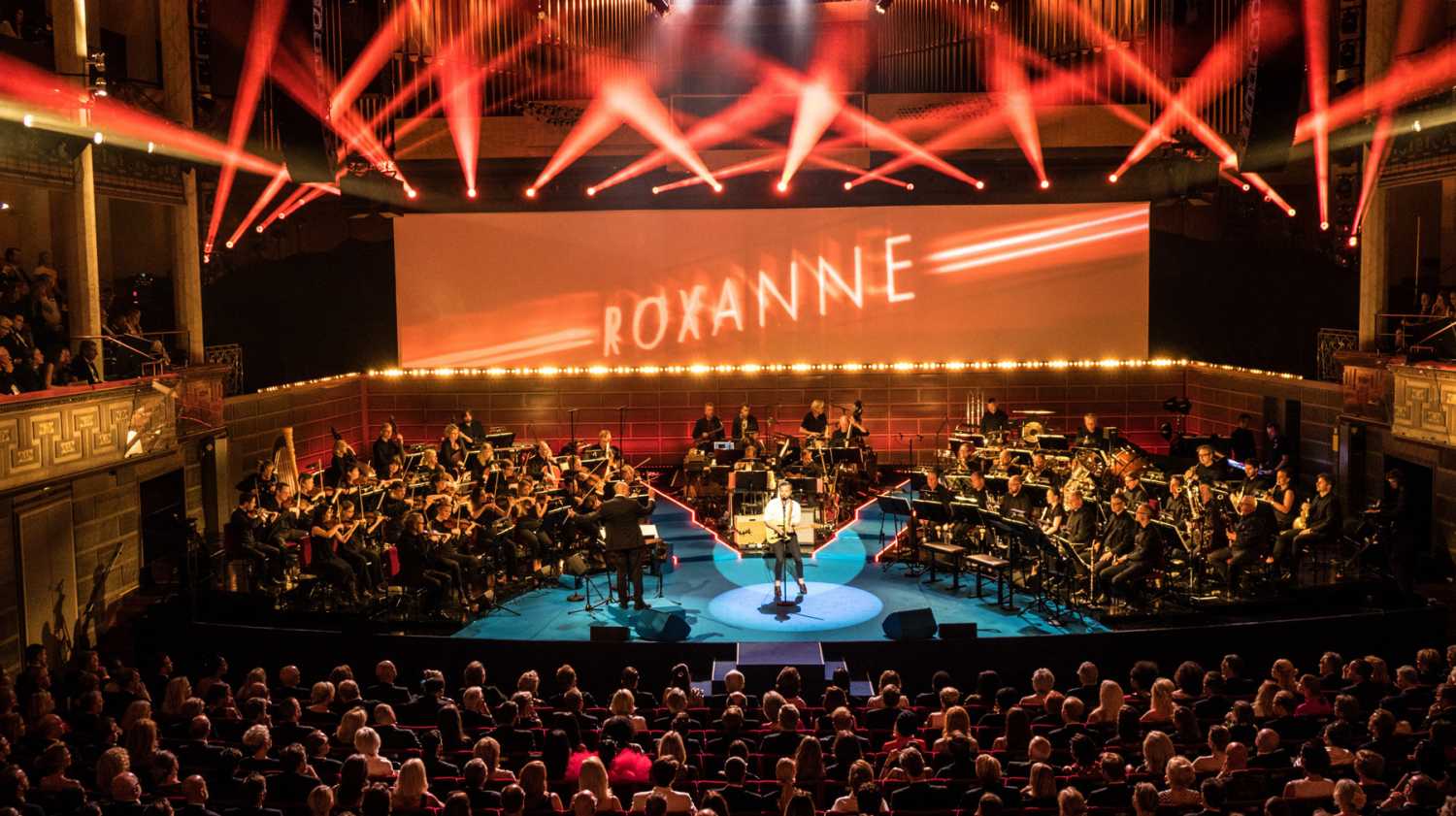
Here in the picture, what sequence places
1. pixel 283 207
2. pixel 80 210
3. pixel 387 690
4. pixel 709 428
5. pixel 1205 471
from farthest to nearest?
pixel 709 428 < pixel 283 207 < pixel 1205 471 < pixel 80 210 < pixel 387 690

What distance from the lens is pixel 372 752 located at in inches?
298

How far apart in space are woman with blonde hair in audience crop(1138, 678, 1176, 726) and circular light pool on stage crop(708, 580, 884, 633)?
14.4 ft

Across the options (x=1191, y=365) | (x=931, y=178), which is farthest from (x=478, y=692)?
(x=1191, y=365)

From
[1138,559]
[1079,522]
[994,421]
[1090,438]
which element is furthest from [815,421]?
[1138,559]

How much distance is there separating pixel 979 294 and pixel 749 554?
719cm

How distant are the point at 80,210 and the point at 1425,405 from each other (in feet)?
48.6

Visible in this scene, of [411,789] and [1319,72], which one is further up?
[1319,72]

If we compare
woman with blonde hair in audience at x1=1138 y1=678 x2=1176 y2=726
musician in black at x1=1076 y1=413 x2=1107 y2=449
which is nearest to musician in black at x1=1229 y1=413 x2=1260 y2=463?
musician in black at x1=1076 y1=413 x2=1107 y2=449

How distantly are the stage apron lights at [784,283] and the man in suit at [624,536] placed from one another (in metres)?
7.69

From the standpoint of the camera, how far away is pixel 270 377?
56.6 ft

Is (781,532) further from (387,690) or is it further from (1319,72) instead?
(1319,72)

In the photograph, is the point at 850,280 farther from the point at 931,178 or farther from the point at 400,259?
the point at 400,259

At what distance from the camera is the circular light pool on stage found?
493 inches

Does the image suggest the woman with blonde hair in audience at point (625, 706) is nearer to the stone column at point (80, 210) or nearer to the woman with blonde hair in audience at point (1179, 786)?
the woman with blonde hair in audience at point (1179, 786)
